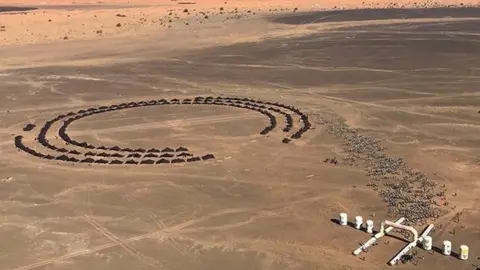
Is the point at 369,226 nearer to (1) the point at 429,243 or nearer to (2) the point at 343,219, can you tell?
(2) the point at 343,219

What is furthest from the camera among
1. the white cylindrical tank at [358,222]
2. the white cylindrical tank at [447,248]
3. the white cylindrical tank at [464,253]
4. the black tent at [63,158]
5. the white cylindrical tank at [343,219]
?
the black tent at [63,158]

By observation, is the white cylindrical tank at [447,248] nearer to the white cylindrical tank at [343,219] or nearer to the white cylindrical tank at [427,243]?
the white cylindrical tank at [427,243]

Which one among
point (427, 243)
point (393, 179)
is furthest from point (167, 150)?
point (427, 243)

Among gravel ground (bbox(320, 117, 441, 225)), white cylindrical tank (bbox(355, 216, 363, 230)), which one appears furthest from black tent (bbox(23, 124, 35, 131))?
white cylindrical tank (bbox(355, 216, 363, 230))

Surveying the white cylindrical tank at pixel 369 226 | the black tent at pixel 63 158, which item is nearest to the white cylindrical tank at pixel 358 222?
→ the white cylindrical tank at pixel 369 226

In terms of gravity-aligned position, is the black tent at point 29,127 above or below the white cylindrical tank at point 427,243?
above

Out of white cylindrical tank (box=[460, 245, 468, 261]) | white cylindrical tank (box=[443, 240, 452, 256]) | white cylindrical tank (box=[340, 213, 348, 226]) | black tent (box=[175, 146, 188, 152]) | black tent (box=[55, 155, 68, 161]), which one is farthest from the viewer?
black tent (box=[175, 146, 188, 152])

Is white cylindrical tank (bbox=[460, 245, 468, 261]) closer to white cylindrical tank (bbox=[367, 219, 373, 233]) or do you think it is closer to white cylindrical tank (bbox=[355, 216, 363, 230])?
white cylindrical tank (bbox=[367, 219, 373, 233])

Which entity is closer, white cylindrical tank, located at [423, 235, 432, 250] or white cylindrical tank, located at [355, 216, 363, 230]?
white cylindrical tank, located at [423, 235, 432, 250]

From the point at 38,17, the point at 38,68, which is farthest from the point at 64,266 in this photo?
the point at 38,17
